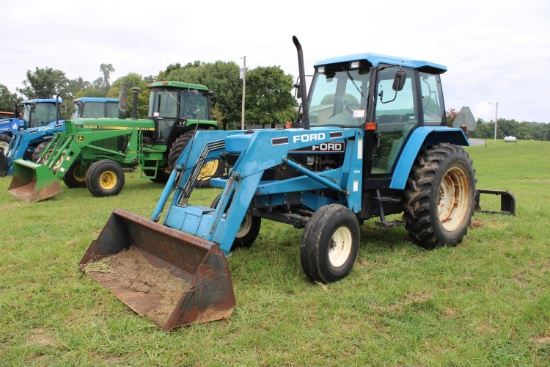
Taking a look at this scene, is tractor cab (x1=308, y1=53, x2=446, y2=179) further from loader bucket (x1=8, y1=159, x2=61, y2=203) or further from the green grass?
loader bucket (x1=8, y1=159, x2=61, y2=203)

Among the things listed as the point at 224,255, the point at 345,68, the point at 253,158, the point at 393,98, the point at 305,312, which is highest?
the point at 345,68

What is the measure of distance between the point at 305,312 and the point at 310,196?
5.44 feet

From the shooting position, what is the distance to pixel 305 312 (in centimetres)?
382

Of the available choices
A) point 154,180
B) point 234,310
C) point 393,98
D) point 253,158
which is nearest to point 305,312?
point 234,310

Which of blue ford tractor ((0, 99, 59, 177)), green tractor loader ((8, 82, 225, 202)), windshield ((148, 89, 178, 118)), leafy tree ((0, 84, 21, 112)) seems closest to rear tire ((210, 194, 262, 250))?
green tractor loader ((8, 82, 225, 202))

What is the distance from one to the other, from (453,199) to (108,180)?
7535 mm

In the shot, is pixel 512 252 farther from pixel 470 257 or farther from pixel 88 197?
pixel 88 197

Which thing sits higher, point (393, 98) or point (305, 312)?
point (393, 98)

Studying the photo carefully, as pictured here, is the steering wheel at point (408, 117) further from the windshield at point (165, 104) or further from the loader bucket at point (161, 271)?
the windshield at point (165, 104)

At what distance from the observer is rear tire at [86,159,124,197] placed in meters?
10.2

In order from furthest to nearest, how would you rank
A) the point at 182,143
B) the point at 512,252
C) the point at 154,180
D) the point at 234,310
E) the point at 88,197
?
the point at 154,180 → the point at 182,143 → the point at 88,197 → the point at 512,252 → the point at 234,310

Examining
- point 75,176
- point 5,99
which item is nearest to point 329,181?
point 75,176

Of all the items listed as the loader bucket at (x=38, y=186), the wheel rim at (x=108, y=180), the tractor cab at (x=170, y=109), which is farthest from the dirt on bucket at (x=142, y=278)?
the tractor cab at (x=170, y=109)

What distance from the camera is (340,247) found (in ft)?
15.4
